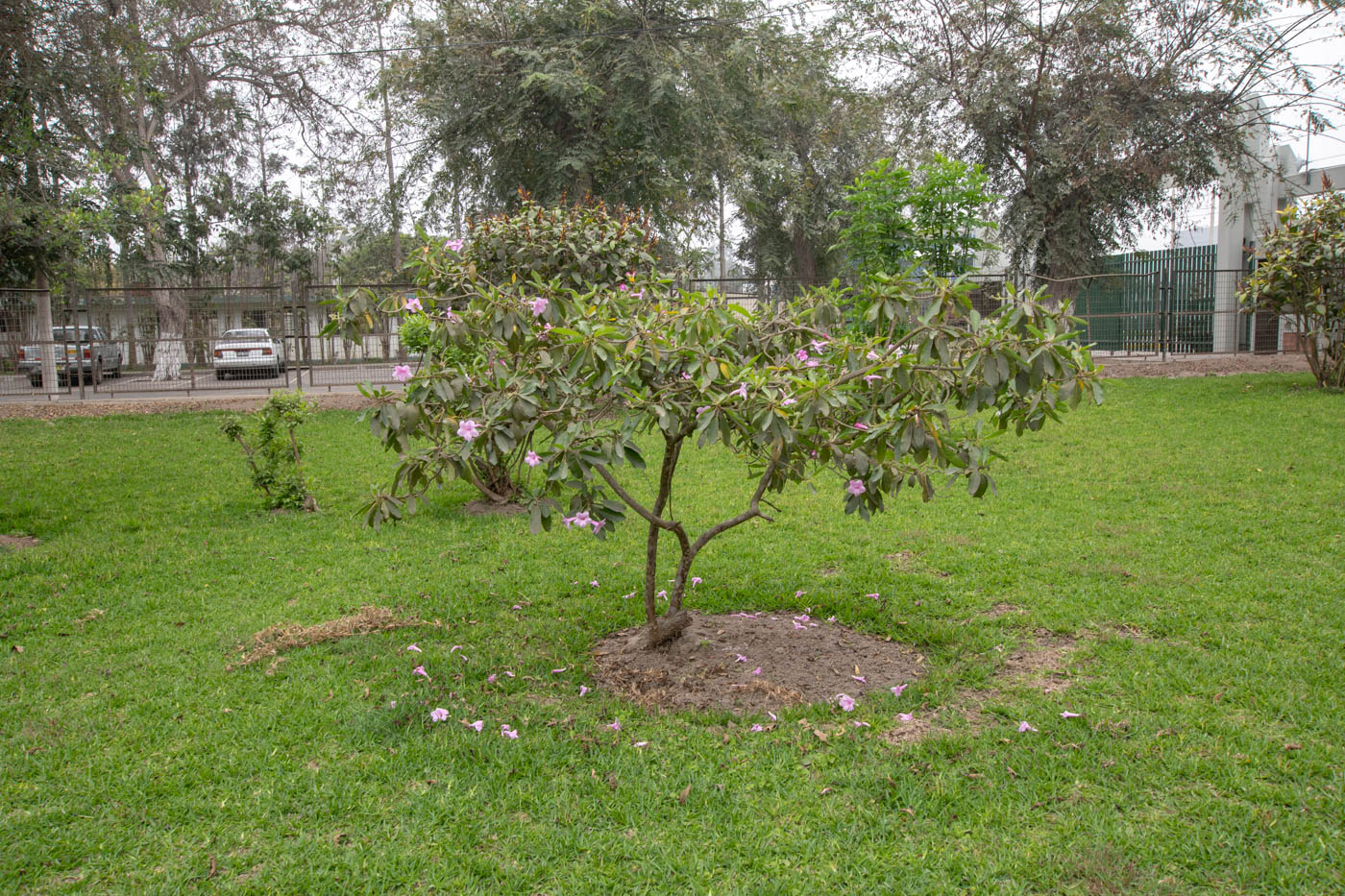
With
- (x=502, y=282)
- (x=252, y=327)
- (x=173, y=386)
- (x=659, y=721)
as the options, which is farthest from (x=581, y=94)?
(x=659, y=721)

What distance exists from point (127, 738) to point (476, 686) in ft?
4.20

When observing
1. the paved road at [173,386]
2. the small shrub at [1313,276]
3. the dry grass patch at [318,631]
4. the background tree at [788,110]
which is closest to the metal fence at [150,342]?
the paved road at [173,386]

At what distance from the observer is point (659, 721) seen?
11.7 ft

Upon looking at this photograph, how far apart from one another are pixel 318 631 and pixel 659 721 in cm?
192

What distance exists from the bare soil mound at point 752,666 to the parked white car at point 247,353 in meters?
13.3

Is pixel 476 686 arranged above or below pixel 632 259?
below

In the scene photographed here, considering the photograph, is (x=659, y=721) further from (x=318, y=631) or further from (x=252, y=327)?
(x=252, y=327)

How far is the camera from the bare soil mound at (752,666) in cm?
379

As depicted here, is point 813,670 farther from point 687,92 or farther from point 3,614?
point 687,92

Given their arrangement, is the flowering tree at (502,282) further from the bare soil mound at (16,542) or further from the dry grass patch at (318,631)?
the bare soil mound at (16,542)

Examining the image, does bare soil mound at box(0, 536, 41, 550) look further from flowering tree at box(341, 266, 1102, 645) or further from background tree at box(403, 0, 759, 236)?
background tree at box(403, 0, 759, 236)

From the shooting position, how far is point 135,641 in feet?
14.5

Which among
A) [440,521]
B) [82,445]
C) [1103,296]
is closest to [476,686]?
[440,521]

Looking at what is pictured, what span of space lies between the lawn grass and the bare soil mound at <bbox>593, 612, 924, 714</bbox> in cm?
15
